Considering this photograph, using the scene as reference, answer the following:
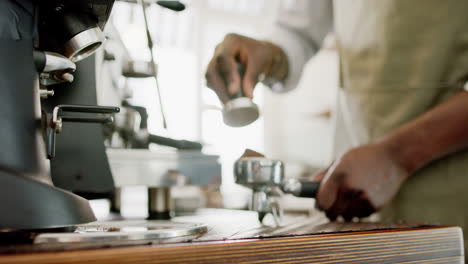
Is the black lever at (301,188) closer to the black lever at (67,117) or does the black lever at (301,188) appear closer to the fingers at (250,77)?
the fingers at (250,77)

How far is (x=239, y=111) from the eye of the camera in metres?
0.73

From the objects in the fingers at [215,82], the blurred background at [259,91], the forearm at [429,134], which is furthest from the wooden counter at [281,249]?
the blurred background at [259,91]

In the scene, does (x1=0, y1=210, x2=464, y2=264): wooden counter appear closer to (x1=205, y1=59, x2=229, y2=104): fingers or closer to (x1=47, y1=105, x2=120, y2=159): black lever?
(x1=47, y1=105, x2=120, y2=159): black lever

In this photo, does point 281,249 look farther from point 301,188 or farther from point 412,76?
point 412,76

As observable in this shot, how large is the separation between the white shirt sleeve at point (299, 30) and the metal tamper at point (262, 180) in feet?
1.78

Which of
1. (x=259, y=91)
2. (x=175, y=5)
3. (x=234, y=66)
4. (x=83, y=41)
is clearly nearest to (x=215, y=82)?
(x=234, y=66)

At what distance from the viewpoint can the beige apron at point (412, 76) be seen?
90 cm

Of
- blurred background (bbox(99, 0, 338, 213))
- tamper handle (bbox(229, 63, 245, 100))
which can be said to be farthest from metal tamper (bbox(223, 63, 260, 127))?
blurred background (bbox(99, 0, 338, 213))

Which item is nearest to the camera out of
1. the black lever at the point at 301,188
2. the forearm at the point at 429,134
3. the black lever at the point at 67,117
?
the black lever at the point at 67,117

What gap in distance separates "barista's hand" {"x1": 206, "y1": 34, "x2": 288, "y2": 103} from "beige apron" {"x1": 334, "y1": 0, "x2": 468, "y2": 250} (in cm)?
24

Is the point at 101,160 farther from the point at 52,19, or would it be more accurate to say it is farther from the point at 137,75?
the point at 137,75

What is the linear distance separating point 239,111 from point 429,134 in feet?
1.18

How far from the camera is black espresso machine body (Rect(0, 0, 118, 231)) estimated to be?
0.39 metres

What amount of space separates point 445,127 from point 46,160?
676 mm
